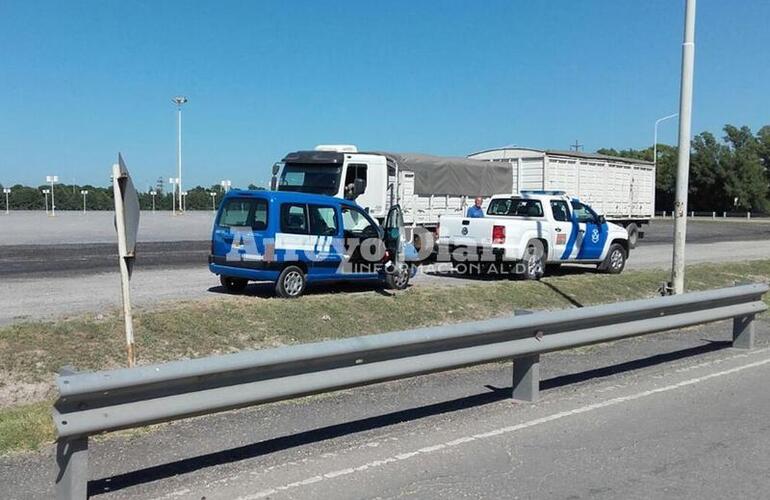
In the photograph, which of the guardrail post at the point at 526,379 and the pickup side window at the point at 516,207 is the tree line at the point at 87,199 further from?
the guardrail post at the point at 526,379

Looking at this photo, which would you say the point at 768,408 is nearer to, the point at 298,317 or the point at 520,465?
the point at 520,465

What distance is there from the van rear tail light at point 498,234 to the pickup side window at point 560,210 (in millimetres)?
1630

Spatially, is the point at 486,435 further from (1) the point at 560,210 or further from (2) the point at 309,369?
(1) the point at 560,210

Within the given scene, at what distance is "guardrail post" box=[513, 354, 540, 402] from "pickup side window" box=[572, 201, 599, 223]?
11.5 metres

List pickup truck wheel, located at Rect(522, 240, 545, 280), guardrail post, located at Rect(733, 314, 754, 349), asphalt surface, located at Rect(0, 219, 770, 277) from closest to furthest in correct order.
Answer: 1. guardrail post, located at Rect(733, 314, 754, 349)
2. pickup truck wheel, located at Rect(522, 240, 545, 280)
3. asphalt surface, located at Rect(0, 219, 770, 277)

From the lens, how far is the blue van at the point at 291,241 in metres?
12.3

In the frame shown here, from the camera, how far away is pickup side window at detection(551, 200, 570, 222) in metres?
17.7

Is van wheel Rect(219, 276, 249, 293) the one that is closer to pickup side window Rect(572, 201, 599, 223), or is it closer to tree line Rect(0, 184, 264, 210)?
pickup side window Rect(572, 201, 599, 223)

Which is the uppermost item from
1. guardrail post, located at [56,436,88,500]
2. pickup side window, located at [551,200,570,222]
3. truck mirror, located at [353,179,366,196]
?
truck mirror, located at [353,179,366,196]

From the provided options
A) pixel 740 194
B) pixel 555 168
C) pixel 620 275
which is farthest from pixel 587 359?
pixel 740 194

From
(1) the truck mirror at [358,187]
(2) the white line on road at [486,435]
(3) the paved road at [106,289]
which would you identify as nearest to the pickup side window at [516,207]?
(3) the paved road at [106,289]

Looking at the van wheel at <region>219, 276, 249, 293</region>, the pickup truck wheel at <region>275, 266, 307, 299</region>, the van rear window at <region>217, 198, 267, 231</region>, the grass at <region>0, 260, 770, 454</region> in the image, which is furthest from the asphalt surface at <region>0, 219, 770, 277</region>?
the grass at <region>0, 260, 770, 454</region>

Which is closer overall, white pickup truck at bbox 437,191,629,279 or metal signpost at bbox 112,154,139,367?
metal signpost at bbox 112,154,139,367

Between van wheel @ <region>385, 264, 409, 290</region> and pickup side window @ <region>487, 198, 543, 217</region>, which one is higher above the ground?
pickup side window @ <region>487, 198, 543, 217</region>
